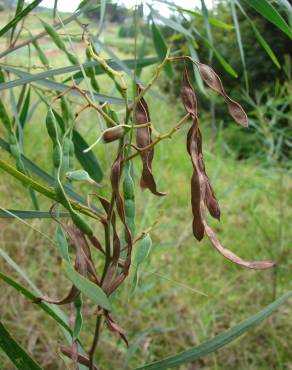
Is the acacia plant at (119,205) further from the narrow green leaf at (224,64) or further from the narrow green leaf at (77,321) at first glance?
the narrow green leaf at (224,64)

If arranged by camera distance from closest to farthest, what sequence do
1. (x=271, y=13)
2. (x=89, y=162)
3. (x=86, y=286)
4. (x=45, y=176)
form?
(x=86, y=286) → (x=271, y=13) → (x=45, y=176) → (x=89, y=162)

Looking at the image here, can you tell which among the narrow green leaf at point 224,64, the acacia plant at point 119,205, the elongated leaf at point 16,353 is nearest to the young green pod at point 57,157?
the acacia plant at point 119,205

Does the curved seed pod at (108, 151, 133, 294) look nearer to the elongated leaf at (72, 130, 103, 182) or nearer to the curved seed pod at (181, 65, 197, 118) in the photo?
the curved seed pod at (181, 65, 197, 118)

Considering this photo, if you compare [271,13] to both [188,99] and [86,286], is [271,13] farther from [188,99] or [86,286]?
[86,286]

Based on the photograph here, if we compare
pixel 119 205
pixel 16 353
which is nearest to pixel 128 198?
pixel 119 205

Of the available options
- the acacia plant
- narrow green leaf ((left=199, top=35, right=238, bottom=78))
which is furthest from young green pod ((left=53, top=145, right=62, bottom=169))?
narrow green leaf ((left=199, top=35, right=238, bottom=78))

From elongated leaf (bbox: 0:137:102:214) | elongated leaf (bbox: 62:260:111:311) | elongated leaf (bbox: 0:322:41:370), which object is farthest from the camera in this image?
elongated leaf (bbox: 0:137:102:214)

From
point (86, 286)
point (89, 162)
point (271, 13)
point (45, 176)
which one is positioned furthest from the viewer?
point (89, 162)
